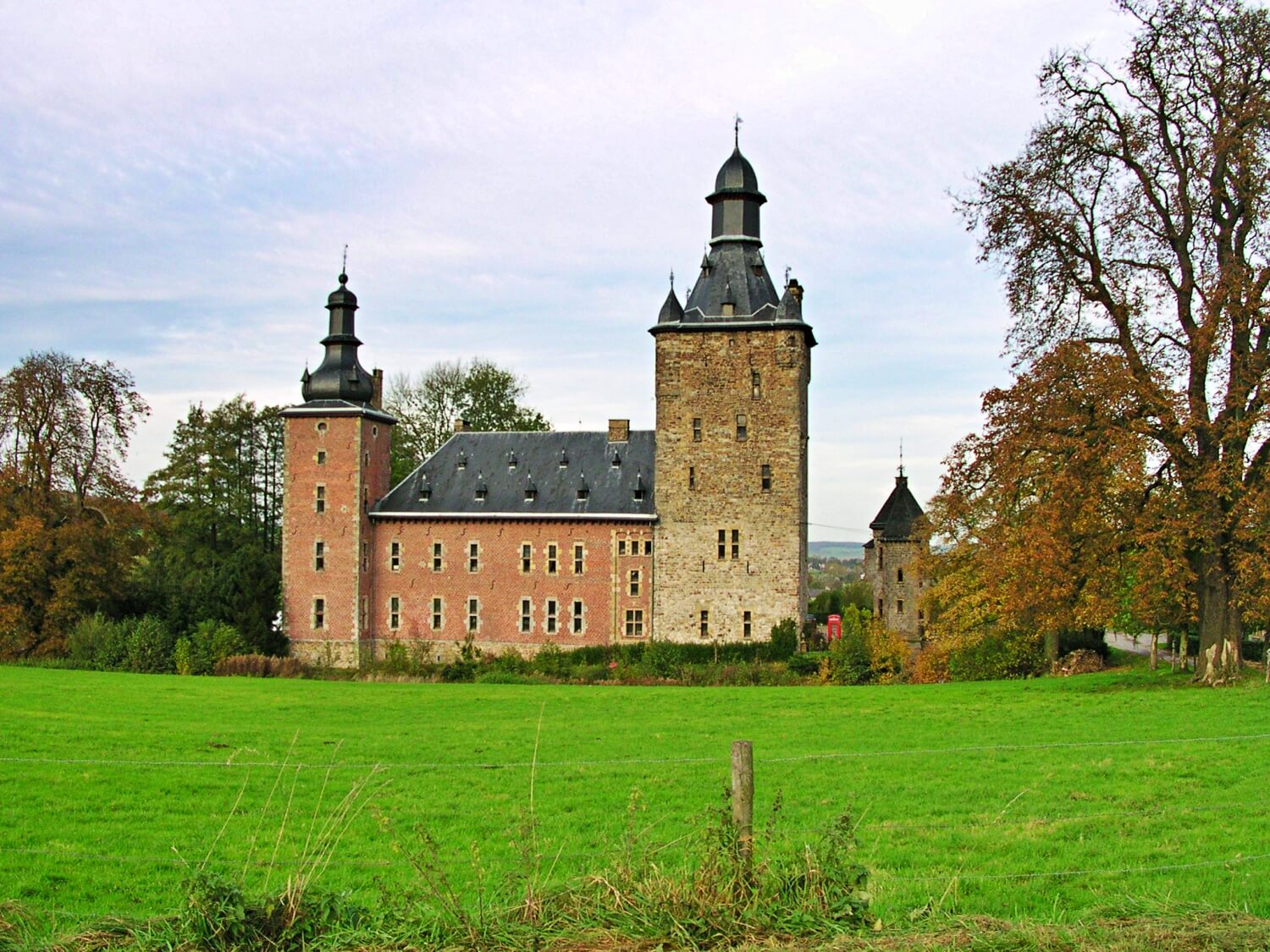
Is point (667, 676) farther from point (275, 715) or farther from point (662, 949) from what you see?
point (662, 949)

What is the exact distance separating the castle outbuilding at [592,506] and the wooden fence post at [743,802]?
30927mm

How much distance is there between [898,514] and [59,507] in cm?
3132

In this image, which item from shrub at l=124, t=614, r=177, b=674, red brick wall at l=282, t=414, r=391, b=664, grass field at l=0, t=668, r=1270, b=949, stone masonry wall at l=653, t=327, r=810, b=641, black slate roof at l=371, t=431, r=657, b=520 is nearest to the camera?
grass field at l=0, t=668, r=1270, b=949

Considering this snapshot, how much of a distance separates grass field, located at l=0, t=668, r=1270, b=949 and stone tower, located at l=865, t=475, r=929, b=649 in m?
25.2

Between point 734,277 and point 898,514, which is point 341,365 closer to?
point 734,277

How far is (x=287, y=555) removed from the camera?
40375 millimetres

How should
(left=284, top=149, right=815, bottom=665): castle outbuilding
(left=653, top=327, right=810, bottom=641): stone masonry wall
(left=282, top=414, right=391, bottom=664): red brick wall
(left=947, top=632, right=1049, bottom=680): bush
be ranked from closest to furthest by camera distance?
(left=947, top=632, right=1049, bottom=680): bush → (left=653, top=327, right=810, bottom=641): stone masonry wall → (left=284, top=149, right=815, bottom=665): castle outbuilding → (left=282, top=414, right=391, bottom=664): red brick wall

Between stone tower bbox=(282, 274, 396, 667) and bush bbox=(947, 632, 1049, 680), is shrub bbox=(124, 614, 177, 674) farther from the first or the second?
bush bbox=(947, 632, 1049, 680)

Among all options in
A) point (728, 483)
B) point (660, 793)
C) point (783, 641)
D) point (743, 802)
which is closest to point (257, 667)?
point (728, 483)

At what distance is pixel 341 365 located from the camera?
135 feet

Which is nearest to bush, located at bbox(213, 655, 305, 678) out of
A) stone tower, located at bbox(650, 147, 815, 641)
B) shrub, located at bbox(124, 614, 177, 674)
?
shrub, located at bbox(124, 614, 177, 674)

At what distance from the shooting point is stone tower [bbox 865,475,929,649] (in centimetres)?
4734

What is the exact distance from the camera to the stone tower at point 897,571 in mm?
47344

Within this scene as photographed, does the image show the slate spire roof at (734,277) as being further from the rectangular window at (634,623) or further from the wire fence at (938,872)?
the wire fence at (938,872)
